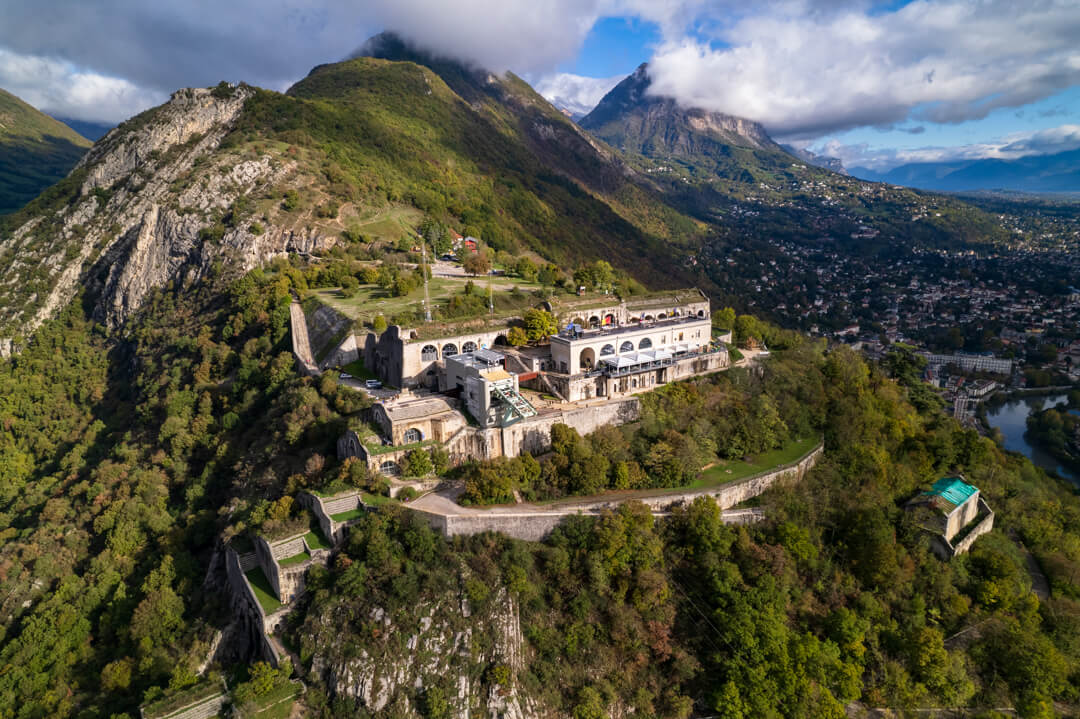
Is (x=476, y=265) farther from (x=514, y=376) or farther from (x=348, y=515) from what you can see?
(x=348, y=515)

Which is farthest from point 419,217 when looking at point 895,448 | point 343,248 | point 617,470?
point 895,448

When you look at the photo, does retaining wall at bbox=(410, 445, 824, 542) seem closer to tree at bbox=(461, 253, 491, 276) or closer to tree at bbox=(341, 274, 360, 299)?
tree at bbox=(341, 274, 360, 299)

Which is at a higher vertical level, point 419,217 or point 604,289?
point 419,217

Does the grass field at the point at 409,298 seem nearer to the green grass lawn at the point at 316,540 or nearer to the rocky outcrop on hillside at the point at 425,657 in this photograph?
the green grass lawn at the point at 316,540

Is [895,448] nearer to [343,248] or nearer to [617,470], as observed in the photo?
[617,470]

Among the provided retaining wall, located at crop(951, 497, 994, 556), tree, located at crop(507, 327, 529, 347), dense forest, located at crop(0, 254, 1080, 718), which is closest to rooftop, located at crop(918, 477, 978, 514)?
dense forest, located at crop(0, 254, 1080, 718)

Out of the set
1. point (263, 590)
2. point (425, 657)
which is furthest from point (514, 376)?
point (263, 590)
